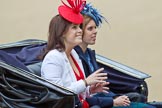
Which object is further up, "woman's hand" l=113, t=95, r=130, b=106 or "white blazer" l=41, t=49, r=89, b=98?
"white blazer" l=41, t=49, r=89, b=98

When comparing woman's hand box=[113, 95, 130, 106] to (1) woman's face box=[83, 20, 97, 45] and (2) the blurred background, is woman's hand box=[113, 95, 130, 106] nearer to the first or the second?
(1) woman's face box=[83, 20, 97, 45]

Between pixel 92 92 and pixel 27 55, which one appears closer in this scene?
pixel 92 92

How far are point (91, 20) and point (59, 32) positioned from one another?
0.45 metres

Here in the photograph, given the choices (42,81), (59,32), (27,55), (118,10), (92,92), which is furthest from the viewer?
(118,10)

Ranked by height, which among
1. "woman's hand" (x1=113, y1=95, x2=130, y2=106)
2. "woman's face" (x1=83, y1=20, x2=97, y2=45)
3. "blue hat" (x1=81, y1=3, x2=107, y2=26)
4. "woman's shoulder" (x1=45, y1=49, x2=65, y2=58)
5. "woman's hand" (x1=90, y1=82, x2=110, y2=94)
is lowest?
"woman's hand" (x1=113, y1=95, x2=130, y2=106)

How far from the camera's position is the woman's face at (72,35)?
2301 mm

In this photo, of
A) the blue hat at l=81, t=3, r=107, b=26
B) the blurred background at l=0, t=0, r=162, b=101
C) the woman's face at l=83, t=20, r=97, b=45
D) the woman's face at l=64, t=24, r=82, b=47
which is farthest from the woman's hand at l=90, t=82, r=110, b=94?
the blurred background at l=0, t=0, r=162, b=101

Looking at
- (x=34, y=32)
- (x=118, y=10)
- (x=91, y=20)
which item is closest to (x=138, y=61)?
(x=118, y=10)

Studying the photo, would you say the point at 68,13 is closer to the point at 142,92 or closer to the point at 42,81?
the point at 42,81

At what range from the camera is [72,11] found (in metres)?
2.34

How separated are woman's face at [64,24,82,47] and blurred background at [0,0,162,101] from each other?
65.3 inches

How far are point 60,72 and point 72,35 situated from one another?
22 centimetres

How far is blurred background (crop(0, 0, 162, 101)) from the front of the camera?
392 cm

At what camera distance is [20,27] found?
411cm
